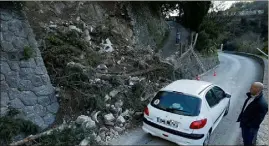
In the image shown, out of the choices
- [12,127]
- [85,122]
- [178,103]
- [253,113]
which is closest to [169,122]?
[178,103]

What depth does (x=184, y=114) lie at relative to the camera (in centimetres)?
511

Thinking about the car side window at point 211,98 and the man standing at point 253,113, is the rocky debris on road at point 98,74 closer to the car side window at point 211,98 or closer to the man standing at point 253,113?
the car side window at point 211,98

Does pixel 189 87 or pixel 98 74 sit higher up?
pixel 98 74

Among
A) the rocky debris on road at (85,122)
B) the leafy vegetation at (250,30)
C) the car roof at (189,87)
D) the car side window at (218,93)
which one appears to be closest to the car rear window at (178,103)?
the car roof at (189,87)

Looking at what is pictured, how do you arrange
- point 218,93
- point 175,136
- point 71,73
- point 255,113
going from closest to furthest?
point 255,113, point 175,136, point 218,93, point 71,73

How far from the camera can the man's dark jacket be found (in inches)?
188

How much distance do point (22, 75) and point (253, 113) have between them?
5.77m

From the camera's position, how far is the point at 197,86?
5.92 m

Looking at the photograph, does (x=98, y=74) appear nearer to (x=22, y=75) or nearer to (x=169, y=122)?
(x=22, y=75)

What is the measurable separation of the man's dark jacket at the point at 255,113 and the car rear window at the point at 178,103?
1115 millimetres

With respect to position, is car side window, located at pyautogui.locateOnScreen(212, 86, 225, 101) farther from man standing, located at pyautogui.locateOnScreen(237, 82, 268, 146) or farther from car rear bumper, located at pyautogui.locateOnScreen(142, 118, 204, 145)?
car rear bumper, located at pyautogui.locateOnScreen(142, 118, 204, 145)

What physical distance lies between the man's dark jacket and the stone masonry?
496cm

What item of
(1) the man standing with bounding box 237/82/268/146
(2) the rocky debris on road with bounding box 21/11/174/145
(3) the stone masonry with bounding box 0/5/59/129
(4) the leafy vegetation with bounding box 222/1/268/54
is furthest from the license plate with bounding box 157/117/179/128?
(4) the leafy vegetation with bounding box 222/1/268/54

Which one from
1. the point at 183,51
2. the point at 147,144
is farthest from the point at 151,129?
the point at 183,51
